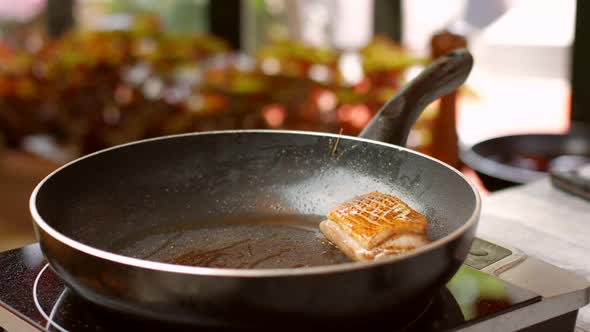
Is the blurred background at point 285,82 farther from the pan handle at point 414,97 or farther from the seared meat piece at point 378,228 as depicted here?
the seared meat piece at point 378,228

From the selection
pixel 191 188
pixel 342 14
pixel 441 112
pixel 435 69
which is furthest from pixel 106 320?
pixel 342 14

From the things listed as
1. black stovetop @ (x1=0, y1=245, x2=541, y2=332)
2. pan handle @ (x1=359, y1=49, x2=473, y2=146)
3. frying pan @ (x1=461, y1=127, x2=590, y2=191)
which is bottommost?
frying pan @ (x1=461, y1=127, x2=590, y2=191)

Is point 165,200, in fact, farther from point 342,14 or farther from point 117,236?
point 342,14

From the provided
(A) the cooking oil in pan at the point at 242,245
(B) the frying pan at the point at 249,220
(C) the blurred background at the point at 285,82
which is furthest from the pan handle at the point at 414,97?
(C) the blurred background at the point at 285,82

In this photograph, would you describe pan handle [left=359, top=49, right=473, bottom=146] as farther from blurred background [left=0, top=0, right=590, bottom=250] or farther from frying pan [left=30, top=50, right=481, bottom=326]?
blurred background [left=0, top=0, right=590, bottom=250]

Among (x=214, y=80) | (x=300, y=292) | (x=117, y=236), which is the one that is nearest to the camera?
(x=300, y=292)

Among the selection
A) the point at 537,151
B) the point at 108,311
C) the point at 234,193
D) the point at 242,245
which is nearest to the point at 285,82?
the point at 537,151

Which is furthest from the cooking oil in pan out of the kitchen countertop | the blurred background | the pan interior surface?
the blurred background
